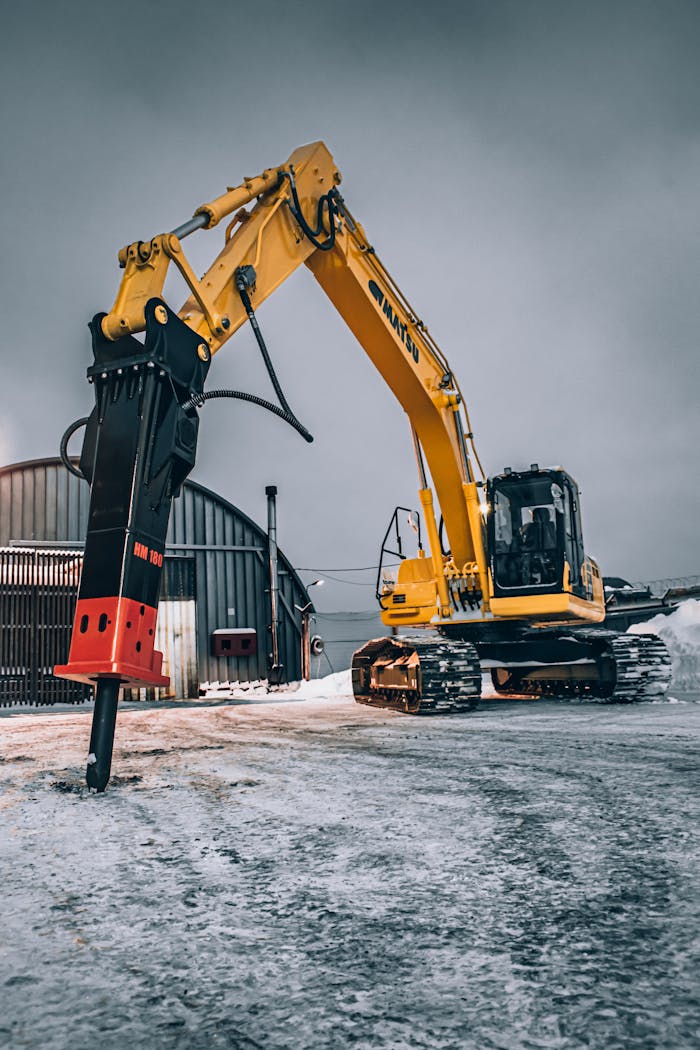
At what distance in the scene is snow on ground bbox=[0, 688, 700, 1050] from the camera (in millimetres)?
1529

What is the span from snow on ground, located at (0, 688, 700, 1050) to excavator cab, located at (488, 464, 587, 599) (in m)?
5.60

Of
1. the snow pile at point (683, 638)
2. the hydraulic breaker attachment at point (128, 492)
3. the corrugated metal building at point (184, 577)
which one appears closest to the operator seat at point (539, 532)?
Result: the snow pile at point (683, 638)

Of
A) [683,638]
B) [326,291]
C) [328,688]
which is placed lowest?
[328,688]

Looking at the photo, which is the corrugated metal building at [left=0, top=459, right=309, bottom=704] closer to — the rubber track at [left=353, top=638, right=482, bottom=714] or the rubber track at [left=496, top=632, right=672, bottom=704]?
the rubber track at [left=353, top=638, right=482, bottom=714]

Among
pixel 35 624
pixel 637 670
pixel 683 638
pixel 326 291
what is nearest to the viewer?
pixel 326 291

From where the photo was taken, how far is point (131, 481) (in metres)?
4.40

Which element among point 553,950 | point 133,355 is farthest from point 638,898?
point 133,355

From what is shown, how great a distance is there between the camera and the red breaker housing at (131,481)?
406cm

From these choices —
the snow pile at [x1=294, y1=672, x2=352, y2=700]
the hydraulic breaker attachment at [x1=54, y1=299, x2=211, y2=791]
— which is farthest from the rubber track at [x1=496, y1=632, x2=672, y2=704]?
the snow pile at [x1=294, y1=672, x2=352, y2=700]

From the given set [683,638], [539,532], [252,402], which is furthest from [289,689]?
[252,402]

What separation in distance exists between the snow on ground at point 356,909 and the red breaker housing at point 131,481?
821 millimetres

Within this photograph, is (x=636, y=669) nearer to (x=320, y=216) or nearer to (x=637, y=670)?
(x=637, y=670)

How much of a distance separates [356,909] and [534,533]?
8.71 metres

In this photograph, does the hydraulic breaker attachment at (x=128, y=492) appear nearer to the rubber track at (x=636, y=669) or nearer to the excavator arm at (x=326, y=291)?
the excavator arm at (x=326, y=291)
